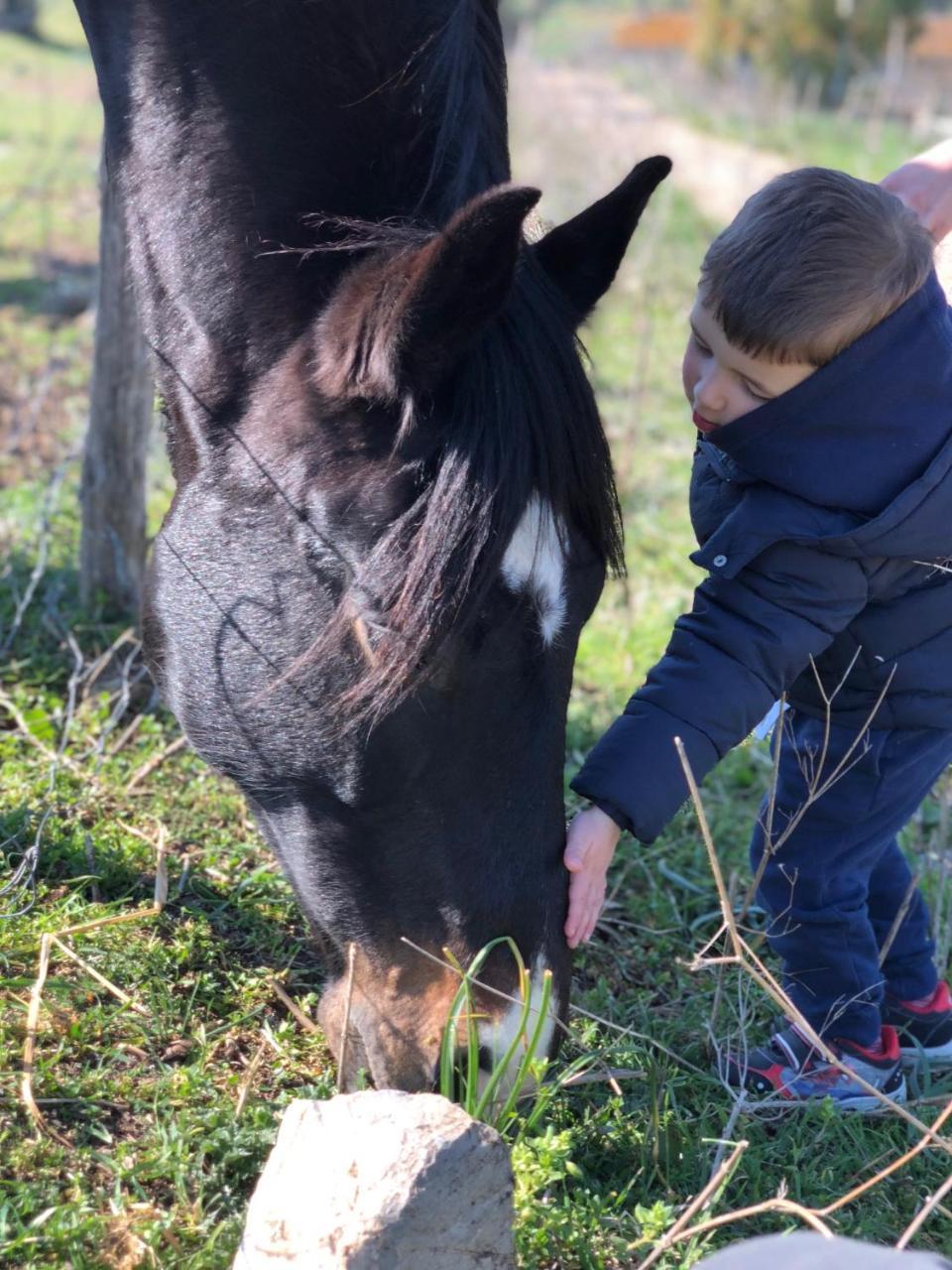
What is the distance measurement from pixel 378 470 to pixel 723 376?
0.69 metres

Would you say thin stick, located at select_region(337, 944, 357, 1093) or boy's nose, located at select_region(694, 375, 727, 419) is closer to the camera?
thin stick, located at select_region(337, 944, 357, 1093)

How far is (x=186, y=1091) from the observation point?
7.14ft

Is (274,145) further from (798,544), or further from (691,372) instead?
(798,544)

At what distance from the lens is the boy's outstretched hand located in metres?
2.14

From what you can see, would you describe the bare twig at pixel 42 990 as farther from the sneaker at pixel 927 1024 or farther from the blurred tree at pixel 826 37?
the blurred tree at pixel 826 37

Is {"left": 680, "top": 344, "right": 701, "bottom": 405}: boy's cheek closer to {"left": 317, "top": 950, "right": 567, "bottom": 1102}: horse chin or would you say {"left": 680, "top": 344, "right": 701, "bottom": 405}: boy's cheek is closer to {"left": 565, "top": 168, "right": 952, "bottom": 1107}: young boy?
{"left": 565, "top": 168, "right": 952, "bottom": 1107}: young boy

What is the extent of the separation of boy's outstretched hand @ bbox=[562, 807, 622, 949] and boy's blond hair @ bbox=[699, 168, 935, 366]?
33.2 inches

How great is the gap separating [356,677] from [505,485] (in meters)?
0.37

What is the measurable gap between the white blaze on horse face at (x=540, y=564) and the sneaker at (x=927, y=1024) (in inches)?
53.6

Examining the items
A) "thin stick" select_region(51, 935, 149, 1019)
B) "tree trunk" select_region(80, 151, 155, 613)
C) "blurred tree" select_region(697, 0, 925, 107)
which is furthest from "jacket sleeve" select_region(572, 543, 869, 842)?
"blurred tree" select_region(697, 0, 925, 107)

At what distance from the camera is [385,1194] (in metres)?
1.69

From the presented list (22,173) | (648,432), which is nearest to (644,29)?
(22,173)

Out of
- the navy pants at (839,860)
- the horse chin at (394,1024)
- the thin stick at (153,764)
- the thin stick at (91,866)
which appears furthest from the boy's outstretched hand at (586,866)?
the thin stick at (153,764)

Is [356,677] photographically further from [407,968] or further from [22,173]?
[22,173]
